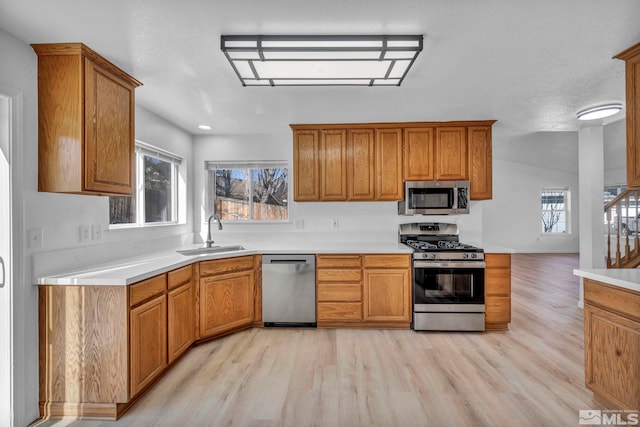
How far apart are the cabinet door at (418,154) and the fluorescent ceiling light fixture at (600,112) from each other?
149 centimetres

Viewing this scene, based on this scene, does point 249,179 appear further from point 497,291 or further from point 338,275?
point 497,291

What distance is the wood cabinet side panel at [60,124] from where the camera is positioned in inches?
75.7

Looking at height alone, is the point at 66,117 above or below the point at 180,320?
above

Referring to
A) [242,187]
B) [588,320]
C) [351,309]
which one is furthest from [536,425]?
[242,187]

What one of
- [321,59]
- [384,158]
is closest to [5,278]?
[321,59]

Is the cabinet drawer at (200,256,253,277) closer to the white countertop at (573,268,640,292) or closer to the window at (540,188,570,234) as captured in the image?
the white countertop at (573,268,640,292)

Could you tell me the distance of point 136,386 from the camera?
1979mm

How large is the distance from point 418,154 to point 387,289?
1601 mm

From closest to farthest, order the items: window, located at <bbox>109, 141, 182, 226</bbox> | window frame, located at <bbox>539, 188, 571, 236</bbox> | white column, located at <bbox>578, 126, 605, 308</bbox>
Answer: window, located at <bbox>109, 141, 182, 226</bbox>, white column, located at <bbox>578, 126, 605, 308</bbox>, window frame, located at <bbox>539, 188, 571, 236</bbox>

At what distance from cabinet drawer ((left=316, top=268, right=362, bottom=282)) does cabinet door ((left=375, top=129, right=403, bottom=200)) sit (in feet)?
3.11

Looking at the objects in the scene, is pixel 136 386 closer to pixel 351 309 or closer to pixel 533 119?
pixel 351 309

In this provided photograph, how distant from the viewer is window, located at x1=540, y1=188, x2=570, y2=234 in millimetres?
8750

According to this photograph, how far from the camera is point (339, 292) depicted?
327 cm

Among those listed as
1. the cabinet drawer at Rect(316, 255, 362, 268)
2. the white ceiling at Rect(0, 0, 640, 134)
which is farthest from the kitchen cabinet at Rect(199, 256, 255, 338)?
the white ceiling at Rect(0, 0, 640, 134)
